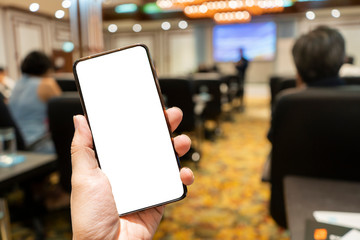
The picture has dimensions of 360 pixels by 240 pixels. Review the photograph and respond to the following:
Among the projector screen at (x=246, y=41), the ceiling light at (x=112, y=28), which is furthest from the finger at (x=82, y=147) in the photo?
the projector screen at (x=246, y=41)

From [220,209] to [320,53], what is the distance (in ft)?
4.46

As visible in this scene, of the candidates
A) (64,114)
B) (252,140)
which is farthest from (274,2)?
(64,114)

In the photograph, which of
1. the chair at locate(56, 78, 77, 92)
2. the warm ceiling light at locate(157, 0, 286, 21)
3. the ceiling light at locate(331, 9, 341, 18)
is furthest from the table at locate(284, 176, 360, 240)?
the ceiling light at locate(331, 9, 341, 18)

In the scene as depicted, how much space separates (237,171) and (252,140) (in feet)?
4.36

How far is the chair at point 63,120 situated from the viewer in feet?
5.26

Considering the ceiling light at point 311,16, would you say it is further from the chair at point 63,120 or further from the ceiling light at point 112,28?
the chair at point 63,120

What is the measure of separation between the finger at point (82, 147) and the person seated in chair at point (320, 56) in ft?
4.04

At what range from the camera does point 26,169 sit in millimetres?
1328

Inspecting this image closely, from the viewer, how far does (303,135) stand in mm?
1306

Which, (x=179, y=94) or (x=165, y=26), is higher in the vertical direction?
(x=165, y=26)

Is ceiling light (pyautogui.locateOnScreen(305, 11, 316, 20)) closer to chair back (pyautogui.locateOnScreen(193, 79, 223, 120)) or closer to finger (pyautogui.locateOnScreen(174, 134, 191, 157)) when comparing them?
chair back (pyautogui.locateOnScreen(193, 79, 223, 120))

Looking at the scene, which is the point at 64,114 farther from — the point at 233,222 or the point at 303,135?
the point at 233,222

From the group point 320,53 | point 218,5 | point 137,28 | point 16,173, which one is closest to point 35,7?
point 16,173

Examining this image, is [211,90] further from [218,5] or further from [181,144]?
[181,144]
